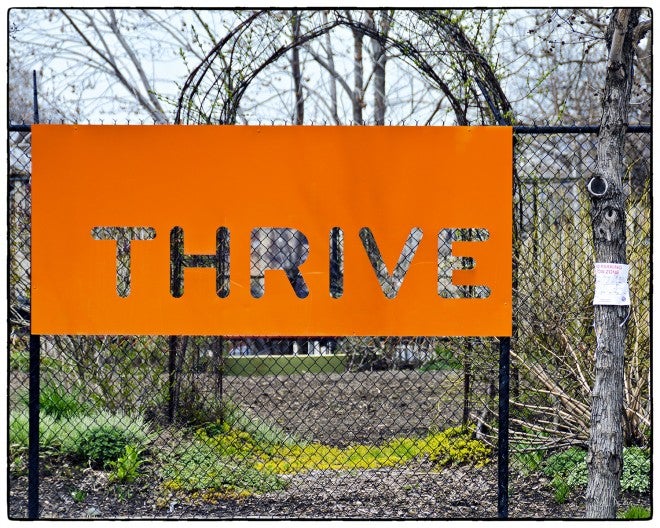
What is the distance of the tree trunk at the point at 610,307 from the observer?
369 cm

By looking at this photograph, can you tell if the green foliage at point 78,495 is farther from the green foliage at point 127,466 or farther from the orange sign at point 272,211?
the orange sign at point 272,211

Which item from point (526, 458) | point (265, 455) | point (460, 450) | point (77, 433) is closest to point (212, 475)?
point (265, 455)

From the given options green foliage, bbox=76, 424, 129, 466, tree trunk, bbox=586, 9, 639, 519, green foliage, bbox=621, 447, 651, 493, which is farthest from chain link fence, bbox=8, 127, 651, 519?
tree trunk, bbox=586, 9, 639, 519

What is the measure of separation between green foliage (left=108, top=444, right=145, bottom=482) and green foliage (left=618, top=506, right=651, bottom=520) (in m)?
2.72

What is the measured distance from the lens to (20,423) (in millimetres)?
4926

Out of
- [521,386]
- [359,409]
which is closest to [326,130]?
[521,386]

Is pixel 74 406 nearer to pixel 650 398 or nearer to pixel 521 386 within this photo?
pixel 521 386

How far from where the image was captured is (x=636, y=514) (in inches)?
163

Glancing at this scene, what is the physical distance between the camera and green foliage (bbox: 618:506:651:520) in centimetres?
412

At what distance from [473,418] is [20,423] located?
9.60ft

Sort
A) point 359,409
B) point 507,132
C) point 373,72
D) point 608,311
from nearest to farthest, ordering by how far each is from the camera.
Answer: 1. point 608,311
2. point 507,132
3. point 359,409
4. point 373,72

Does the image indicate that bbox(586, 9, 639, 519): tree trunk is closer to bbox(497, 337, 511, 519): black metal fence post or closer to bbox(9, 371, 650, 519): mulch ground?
bbox(497, 337, 511, 519): black metal fence post

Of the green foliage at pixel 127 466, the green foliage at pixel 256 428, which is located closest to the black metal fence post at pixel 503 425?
the green foliage at pixel 256 428

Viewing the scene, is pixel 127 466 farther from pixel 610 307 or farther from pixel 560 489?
pixel 610 307
